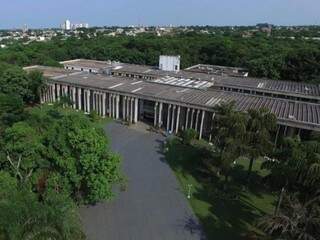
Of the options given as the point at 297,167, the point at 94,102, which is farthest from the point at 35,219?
the point at 94,102

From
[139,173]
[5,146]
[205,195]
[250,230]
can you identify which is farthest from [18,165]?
[250,230]

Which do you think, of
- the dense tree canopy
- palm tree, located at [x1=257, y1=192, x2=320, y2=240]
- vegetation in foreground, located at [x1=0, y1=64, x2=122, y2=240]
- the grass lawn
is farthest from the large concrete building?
palm tree, located at [x1=257, y1=192, x2=320, y2=240]

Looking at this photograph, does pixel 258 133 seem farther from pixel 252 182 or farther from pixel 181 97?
pixel 181 97

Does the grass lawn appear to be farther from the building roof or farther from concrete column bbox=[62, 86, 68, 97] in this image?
concrete column bbox=[62, 86, 68, 97]

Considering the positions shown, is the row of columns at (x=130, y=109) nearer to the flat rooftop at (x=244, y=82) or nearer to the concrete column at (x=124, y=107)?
the concrete column at (x=124, y=107)

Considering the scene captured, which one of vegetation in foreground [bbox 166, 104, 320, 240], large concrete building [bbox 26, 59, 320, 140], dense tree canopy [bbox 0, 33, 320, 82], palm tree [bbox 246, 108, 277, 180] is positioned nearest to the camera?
vegetation in foreground [bbox 166, 104, 320, 240]
